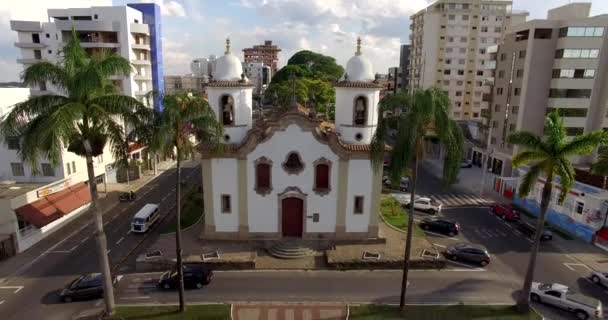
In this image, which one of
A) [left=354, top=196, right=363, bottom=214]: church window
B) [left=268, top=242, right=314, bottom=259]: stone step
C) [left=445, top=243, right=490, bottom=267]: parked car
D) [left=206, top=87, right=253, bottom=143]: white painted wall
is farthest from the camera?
[left=354, top=196, right=363, bottom=214]: church window

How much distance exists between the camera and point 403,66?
115062 mm

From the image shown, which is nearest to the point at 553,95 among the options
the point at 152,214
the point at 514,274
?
the point at 514,274

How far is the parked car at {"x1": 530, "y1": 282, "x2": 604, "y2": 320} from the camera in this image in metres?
22.4

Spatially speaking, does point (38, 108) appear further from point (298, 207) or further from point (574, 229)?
point (574, 229)

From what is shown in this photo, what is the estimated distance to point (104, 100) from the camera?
18297mm

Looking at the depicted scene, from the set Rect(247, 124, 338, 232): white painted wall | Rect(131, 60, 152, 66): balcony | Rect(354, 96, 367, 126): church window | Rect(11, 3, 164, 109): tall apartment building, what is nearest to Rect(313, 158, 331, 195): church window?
Rect(247, 124, 338, 232): white painted wall

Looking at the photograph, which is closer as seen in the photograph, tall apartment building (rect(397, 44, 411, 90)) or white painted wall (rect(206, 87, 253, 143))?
white painted wall (rect(206, 87, 253, 143))

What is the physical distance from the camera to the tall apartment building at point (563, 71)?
46.8 m

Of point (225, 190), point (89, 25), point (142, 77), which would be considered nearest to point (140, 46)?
point (142, 77)

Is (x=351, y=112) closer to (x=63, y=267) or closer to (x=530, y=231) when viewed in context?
(x=530, y=231)

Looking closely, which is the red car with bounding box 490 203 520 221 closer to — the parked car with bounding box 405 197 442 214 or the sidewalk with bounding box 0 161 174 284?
the parked car with bounding box 405 197 442 214

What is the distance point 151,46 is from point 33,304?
54.4m

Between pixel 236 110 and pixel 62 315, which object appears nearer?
pixel 62 315

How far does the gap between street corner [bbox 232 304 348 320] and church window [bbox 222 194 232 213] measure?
9751 millimetres
